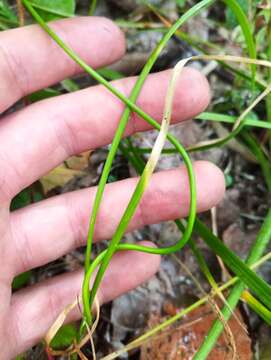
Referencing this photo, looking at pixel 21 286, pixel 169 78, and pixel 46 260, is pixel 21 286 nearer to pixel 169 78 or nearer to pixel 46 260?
pixel 46 260

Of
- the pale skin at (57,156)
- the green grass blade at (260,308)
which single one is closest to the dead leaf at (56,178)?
the pale skin at (57,156)

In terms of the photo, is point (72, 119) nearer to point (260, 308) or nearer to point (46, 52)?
point (46, 52)

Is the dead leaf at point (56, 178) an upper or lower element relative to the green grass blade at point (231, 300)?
upper

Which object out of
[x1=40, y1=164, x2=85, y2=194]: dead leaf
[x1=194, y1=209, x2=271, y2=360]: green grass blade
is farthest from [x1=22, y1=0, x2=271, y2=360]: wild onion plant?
[x1=40, y1=164, x2=85, y2=194]: dead leaf

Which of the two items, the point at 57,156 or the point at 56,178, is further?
the point at 56,178

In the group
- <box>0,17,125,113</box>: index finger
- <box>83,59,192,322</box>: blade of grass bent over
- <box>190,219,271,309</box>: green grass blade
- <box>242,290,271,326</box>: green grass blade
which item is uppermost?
<box>0,17,125,113</box>: index finger

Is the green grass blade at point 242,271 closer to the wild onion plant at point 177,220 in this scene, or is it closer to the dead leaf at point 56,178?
the wild onion plant at point 177,220

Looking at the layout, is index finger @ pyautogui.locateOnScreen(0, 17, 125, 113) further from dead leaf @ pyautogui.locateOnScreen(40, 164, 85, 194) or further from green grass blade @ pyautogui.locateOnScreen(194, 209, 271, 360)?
green grass blade @ pyautogui.locateOnScreen(194, 209, 271, 360)

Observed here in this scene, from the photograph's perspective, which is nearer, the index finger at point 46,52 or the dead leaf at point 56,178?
the index finger at point 46,52

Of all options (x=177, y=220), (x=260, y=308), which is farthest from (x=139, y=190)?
(x=260, y=308)
